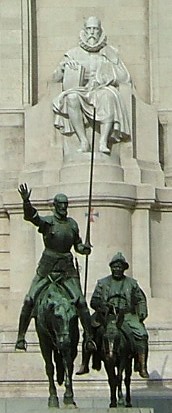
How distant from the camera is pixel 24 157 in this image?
27156 millimetres

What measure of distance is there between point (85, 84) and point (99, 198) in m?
2.56

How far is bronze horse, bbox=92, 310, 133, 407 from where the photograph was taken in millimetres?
A: 18266

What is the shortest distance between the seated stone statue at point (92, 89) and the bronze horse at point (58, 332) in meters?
8.19

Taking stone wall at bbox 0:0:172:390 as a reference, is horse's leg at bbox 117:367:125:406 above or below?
below

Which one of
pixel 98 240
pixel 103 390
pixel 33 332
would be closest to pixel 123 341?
pixel 103 390

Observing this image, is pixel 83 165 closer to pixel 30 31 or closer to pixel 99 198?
pixel 99 198

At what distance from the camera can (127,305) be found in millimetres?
18969

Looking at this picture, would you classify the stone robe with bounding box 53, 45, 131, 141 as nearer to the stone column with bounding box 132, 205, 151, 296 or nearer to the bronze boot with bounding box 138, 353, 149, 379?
the stone column with bounding box 132, 205, 151, 296

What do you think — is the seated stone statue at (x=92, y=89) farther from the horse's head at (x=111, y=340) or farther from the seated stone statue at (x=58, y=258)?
the horse's head at (x=111, y=340)

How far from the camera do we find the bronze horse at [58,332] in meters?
17.8

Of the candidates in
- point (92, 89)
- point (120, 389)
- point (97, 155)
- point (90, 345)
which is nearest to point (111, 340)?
point (90, 345)

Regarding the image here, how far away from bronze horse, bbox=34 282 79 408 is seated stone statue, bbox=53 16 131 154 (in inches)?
322

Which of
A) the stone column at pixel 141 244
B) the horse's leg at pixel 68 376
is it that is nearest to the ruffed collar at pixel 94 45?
the stone column at pixel 141 244

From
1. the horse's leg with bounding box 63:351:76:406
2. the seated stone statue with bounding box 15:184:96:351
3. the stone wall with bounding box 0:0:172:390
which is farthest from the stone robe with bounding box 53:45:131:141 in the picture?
the horse's leg with bounding box 63:351:76:406
